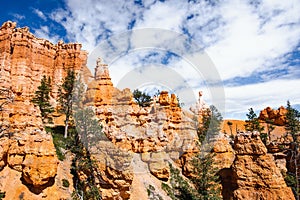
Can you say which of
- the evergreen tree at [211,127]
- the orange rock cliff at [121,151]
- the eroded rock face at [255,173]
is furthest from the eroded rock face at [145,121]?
the eroded rock face at [255,173]

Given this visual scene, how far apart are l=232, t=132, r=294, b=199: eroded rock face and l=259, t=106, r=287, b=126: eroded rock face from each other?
58.6m

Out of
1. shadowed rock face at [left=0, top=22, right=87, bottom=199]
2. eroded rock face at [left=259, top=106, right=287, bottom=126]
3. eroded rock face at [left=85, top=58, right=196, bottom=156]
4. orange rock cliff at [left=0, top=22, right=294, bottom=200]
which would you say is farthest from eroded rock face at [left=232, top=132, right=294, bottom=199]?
eroded rock face at [left=259, top=106, right=287, bottom=126]

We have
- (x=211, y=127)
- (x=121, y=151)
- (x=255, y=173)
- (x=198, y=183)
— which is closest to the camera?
(x=121, y=151)

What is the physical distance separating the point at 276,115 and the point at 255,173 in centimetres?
6711

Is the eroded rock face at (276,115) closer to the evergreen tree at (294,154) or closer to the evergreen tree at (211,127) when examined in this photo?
the evergreen tree at (211,127)

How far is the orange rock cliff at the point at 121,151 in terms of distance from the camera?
875 inches

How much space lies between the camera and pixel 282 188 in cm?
2964

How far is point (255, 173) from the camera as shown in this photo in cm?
3109

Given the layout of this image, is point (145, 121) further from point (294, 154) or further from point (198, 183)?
point (294, 154)

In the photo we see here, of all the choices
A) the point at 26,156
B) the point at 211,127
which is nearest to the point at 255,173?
the point at 211,127

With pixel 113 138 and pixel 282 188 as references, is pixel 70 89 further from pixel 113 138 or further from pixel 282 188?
pixel 282 188

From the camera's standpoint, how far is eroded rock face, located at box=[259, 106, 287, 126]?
283ft

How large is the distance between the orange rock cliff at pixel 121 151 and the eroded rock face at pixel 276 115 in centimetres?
5358

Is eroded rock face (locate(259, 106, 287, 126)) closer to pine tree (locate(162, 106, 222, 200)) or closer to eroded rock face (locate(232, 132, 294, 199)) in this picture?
eroded rock face (locate(232, 132, 294, 199))
